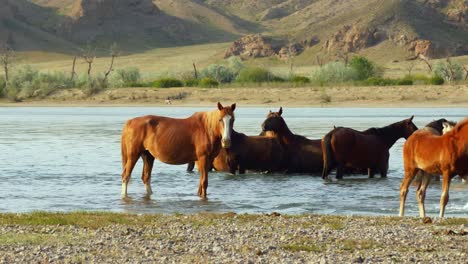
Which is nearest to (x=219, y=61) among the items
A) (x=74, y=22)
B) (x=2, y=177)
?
(x=74, y=22)

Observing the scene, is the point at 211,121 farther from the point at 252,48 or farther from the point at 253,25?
the point at 253,25

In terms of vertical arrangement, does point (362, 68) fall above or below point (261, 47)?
below

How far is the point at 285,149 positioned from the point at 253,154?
0.73 metres

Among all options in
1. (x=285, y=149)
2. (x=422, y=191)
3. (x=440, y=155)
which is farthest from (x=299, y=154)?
(x=440, y=155)

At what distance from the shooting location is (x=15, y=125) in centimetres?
4009

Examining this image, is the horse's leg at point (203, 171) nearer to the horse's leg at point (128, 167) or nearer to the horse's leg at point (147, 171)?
the horse's leg at point (147, 171)

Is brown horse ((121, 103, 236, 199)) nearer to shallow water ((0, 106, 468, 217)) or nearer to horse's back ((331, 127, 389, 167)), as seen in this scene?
shallow water ((0, 106, 468, 217))

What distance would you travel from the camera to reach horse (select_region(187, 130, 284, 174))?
810 inches

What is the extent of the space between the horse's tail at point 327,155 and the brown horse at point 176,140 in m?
3.78

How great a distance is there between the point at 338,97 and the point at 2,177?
116ft

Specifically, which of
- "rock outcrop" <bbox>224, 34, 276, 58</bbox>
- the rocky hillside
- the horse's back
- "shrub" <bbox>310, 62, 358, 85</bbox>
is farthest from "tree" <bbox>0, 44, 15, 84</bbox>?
the horse's back

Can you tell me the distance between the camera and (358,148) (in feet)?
65.4

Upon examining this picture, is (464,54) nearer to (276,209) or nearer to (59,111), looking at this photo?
(59,111)

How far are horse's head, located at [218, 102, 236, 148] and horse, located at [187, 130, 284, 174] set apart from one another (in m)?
4.66
